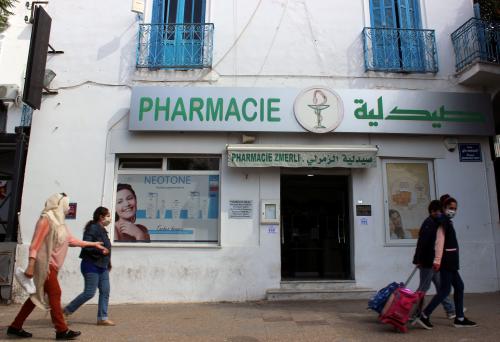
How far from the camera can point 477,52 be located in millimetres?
8273

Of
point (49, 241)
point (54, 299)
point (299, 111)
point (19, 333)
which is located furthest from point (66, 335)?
point (299, 111)

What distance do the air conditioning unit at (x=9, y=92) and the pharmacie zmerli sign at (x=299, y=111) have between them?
3233mm

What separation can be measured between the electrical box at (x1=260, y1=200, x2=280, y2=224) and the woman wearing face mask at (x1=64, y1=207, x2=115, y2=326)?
123 inches

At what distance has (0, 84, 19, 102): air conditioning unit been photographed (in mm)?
9414

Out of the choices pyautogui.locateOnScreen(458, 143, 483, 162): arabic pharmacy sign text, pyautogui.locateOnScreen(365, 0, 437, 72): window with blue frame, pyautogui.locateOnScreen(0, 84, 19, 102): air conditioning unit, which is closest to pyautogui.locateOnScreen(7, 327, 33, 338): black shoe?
pyautogui.locateOnScreen(0, 84, 19, 102): air conditioning unit

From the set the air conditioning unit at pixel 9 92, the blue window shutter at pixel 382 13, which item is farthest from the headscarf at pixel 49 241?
the blue window shutter at pixel 382 13

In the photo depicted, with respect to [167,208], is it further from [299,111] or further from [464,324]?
[464,324]

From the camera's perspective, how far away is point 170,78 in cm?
859

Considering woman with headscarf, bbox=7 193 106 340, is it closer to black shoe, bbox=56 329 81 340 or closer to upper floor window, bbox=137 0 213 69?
black shoe, bbox=56 329 81 340

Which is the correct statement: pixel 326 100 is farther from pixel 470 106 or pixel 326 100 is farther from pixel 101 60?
pixel 101 60

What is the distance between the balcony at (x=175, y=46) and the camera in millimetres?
8641

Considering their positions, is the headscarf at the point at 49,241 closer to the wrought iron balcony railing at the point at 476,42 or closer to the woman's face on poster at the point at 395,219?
the woman's face on poster at the point at 395,219

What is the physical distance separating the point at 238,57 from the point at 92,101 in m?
3.08

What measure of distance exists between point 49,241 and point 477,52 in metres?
8.22
